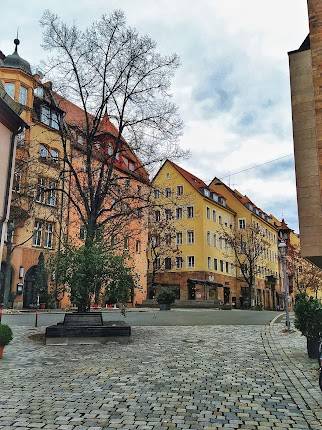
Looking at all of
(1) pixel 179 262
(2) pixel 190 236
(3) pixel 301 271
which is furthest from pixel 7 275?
(3) pixel 301 271

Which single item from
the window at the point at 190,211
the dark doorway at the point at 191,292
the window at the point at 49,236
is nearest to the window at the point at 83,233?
the window at the point at 49,236

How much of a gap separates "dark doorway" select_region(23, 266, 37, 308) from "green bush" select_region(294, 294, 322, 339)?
2748cm

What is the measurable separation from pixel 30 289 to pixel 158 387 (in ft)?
99.0

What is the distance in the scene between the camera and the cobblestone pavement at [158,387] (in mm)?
6012

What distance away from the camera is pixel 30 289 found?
118 feet

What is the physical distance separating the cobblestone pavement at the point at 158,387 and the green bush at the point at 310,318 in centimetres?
76

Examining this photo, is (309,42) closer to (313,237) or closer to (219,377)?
(313,237)

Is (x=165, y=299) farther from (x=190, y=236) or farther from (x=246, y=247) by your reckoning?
(x=246, y=247)

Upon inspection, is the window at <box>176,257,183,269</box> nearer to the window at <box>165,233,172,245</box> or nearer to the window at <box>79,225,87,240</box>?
the window at <box>165,233,172,245</box>

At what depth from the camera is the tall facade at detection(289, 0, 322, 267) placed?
1007cm

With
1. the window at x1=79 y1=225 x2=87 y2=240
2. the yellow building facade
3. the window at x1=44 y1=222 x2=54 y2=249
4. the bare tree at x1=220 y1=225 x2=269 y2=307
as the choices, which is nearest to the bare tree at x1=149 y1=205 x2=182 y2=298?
the yellow building facade

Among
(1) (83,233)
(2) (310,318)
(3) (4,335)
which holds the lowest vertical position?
(3) (4,335)

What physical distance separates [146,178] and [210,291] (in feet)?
117

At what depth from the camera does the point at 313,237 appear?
33.1 ft
